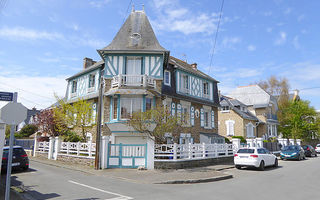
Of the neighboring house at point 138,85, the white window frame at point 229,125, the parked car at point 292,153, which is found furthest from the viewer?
the white window frame at point 229,125

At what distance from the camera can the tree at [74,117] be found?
18547 millimetres

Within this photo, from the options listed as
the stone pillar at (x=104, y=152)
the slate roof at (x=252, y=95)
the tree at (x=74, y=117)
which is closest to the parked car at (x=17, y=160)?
the stone pillar at (x=104, y=152)

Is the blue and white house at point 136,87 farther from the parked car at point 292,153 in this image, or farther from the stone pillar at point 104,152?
the parked car at point 292,153

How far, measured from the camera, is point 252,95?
3794cm

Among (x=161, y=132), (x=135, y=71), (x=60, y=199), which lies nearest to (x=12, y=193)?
(x=60, y=199)

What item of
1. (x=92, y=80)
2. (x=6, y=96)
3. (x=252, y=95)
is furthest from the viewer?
(x=252, y=95)

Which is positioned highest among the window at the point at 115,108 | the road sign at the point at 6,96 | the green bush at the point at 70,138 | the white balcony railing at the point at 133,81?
the white balcony railing at the point at 133,81

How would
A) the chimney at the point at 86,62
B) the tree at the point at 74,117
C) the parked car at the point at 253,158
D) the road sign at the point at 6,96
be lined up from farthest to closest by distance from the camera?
1. the chimney at the point at 86,62
2. the tree at the point at 74,117
3. the parked car at the point at 253,158
4. the road sign at the point at 6,96

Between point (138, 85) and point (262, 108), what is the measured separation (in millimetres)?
25643

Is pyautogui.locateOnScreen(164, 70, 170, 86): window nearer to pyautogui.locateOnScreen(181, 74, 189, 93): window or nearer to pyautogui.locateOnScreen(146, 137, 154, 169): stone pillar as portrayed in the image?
pyautogui.locateOnScreen(181, 74, 189, 93): window

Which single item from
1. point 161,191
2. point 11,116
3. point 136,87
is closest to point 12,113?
point 11,116

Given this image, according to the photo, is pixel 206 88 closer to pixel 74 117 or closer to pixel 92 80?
pixel 92 80

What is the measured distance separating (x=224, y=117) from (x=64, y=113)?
818 inches

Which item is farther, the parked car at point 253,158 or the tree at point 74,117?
the tree at point 74,117
